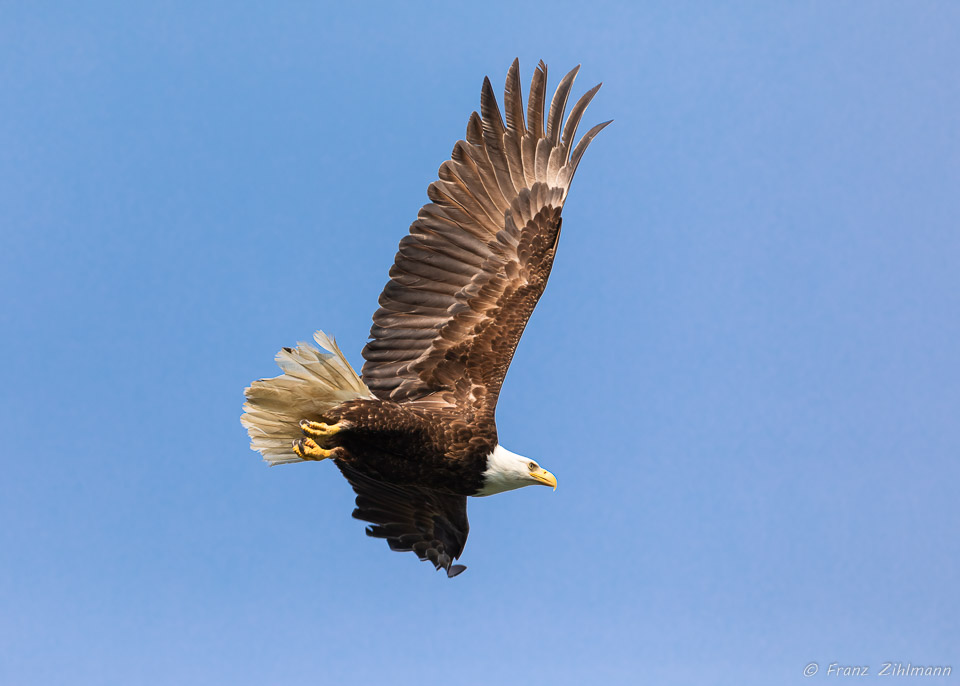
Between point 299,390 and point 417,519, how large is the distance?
Result: 243cm

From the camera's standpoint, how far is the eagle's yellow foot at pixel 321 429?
10395 millimetres

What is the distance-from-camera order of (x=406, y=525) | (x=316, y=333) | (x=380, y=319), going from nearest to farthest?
(x=316, y=333) < (x=380, y=319) < (x=406, y=525)

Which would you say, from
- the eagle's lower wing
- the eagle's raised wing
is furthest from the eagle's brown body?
the eagle's lower wing

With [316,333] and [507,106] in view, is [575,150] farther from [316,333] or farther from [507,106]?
[316,333]

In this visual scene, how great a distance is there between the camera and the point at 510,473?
10.6 metres

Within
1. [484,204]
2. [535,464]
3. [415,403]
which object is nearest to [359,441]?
[415,403]

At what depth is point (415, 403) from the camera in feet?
35.3

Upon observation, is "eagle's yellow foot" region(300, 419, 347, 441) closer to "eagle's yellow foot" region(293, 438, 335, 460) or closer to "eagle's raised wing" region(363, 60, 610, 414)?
"eagle's yellow foot" region(293, 438, 335, 460)

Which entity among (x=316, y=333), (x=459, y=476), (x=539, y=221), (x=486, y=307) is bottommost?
(x=459, y=476)

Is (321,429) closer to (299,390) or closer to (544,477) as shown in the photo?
(299,390)

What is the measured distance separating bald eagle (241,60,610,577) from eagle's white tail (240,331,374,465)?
0.01 metres

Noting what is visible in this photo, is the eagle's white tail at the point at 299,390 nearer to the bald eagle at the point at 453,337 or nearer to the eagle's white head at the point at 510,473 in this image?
the bald eagle at the point at 453,337

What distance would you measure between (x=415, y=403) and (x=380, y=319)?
33.0 inches

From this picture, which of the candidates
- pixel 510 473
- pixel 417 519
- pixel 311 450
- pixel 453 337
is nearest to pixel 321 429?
pixel 311 450
